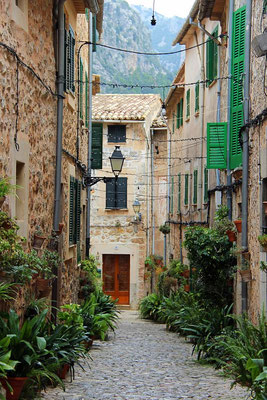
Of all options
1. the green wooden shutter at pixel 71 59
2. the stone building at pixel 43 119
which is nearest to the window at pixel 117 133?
the stone building at pixel 43 119

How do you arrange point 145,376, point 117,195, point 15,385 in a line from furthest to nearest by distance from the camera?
point 117,195 → point 145,376 → point 15,385

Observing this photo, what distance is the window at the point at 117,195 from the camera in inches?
1186

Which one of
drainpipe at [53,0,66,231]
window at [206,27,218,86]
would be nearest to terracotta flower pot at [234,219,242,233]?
drainpipe at [53,0,66,231]

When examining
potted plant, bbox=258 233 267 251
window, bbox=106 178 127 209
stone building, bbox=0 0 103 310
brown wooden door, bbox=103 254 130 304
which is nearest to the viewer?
stone building, bbox=0 0 103 310

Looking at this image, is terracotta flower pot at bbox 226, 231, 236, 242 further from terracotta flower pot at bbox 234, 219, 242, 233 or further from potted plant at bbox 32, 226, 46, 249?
potted plant at bbox 32, 226, 46, 249

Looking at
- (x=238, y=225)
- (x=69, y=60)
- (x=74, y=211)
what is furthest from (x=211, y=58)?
(x=238, y=225)

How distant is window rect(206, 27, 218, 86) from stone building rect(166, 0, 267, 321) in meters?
0.03

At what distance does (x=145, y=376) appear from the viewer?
10.1m

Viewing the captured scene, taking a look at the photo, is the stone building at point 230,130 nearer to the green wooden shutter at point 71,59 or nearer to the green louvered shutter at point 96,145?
the green wooden shutter at point 71,59

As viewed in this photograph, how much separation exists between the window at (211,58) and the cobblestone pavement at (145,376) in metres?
6.86

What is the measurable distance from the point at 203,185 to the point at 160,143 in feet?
44.8

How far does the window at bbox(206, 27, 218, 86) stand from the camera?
55.7ft

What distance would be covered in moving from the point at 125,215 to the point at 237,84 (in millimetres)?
17286

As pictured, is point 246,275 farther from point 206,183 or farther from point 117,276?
point 117,276
